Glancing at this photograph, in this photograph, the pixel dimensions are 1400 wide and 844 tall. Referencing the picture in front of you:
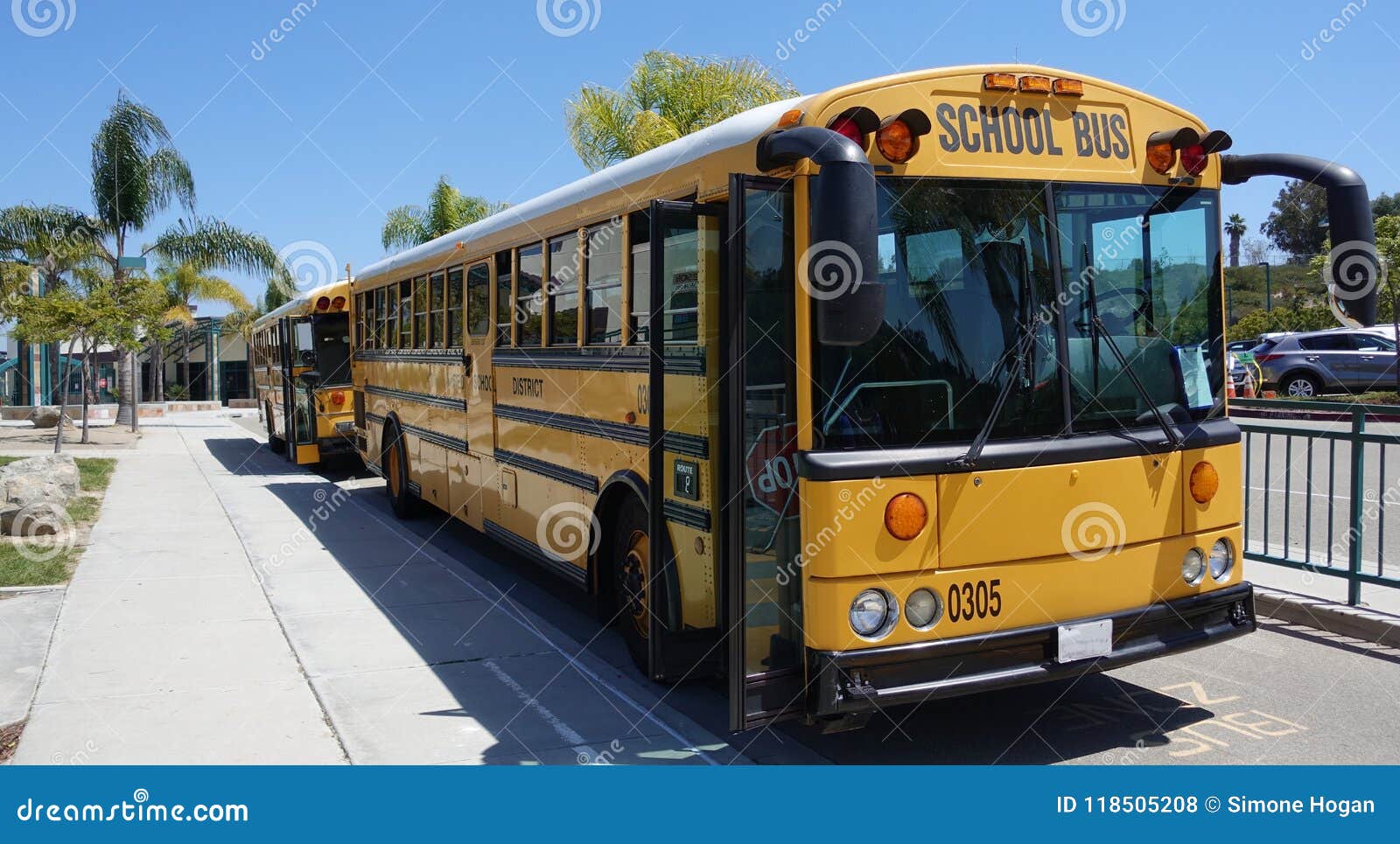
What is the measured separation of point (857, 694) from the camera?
4.16 metres

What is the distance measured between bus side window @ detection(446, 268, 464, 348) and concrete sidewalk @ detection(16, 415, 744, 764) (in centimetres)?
192

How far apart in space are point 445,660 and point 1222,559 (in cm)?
419

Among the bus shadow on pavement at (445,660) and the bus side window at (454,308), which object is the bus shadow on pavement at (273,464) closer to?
the bus shadow on pavement at (445,660)

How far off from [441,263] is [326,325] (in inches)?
287

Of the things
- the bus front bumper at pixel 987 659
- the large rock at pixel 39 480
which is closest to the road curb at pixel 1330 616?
the bus front bumper at pixel 987 659

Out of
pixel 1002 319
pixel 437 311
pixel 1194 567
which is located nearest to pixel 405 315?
pixel 437 311

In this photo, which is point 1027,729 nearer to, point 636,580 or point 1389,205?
point 636,580

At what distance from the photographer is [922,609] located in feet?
14.1

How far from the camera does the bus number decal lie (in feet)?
14.2

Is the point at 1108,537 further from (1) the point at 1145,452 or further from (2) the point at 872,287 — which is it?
(2) the point at 872,287

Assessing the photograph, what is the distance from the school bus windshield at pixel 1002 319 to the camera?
435 centimetres

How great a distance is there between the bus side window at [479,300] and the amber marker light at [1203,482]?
5.22 m

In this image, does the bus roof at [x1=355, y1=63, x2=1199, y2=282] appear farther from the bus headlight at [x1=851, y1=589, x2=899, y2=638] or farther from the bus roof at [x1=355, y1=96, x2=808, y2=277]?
the bus headlight at [x1=851, y1=589, x2=899, y2=638]

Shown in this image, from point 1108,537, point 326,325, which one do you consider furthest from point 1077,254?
point 326,325
